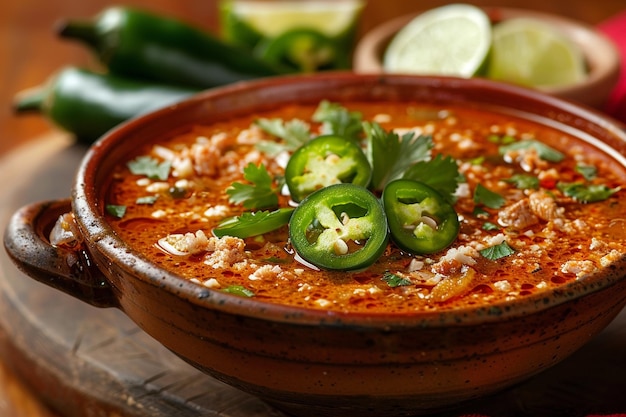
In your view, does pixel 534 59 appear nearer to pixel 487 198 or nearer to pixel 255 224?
pixel 487 198

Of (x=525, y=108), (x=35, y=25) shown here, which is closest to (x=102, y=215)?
(x=525, y=108)

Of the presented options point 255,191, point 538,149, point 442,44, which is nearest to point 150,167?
point 255,191

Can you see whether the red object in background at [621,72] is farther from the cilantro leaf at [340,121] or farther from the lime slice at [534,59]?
the cilantro leaf at [340,121]

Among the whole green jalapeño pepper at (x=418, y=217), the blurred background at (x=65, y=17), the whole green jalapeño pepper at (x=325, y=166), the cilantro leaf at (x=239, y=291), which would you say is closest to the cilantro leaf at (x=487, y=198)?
the whole green jalapeño pepper at (x=418, y=217)

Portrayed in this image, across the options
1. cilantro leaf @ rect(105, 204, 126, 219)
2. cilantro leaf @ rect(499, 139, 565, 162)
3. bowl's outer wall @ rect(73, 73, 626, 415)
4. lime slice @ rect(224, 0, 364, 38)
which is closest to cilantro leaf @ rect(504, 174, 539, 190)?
cilantro leaf @ rect(499, 139, 565, 162)

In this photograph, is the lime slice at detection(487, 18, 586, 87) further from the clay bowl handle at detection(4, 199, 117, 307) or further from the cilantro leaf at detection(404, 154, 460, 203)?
the clay bowl handle at detection(4, 199, 117, 307)

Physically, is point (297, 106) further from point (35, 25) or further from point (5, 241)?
point (35, 25)
